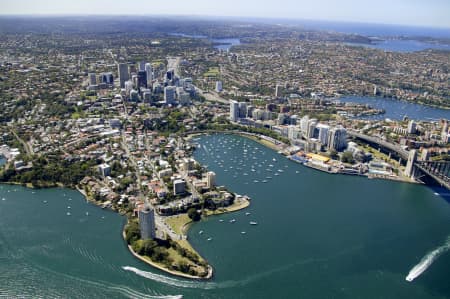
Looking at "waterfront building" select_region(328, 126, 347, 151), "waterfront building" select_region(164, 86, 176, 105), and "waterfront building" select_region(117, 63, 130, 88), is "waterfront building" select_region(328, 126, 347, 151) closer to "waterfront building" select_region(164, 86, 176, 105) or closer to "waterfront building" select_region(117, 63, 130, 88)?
"waterfront building" select_region(164, 86, 176, 105)

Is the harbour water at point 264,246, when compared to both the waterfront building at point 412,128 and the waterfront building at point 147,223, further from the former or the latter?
the waterfront building at point 412,128

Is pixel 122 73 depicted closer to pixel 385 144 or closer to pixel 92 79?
pixel 92 79

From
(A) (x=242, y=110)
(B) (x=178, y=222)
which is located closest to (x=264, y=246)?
(B) (x=178, y=222)

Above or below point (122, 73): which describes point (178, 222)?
below

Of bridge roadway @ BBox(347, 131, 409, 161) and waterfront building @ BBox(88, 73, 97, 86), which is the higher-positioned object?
waterfront building @ BBox(88, 73, 97, 86)

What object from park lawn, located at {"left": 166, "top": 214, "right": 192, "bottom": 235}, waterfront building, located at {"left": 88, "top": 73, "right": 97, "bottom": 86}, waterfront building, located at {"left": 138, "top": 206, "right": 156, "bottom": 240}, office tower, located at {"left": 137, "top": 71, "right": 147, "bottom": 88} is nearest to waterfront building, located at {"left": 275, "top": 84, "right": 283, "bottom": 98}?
office tower, located at {"left": 137, "top": 71, "right": 147, "bottom": 88}

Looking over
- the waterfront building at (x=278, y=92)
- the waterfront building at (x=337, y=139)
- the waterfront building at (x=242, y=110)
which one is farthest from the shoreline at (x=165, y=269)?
the waterfront building at (x=278, y=92)
